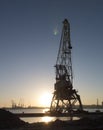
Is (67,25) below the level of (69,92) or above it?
above

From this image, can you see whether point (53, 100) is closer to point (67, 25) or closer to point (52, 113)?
point (52, 113)

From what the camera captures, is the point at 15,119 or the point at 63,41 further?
the point at 63,41

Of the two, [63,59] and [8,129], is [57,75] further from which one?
[8,129]

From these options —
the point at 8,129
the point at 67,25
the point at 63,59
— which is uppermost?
the point at 67,25

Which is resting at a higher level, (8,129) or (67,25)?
(67,25)

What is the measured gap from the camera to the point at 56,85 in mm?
127375

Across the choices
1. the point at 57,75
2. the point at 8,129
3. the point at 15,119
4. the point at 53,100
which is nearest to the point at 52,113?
the point at 53,100

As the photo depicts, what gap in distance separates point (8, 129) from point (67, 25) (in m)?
84.0

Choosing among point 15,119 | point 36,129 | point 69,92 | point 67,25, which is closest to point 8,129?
point 36,129

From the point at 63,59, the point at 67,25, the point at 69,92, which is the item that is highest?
the point at 67,25

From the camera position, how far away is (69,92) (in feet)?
414

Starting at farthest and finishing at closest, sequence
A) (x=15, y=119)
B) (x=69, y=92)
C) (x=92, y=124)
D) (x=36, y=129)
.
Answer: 1. (x=69, y=92)
2. (x=15, y=119)
3. (x=92, y=124)
4. (x=36, y=129)

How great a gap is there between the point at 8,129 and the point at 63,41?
81.9m

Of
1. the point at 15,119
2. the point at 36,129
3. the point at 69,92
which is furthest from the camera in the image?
the point at 69,92
